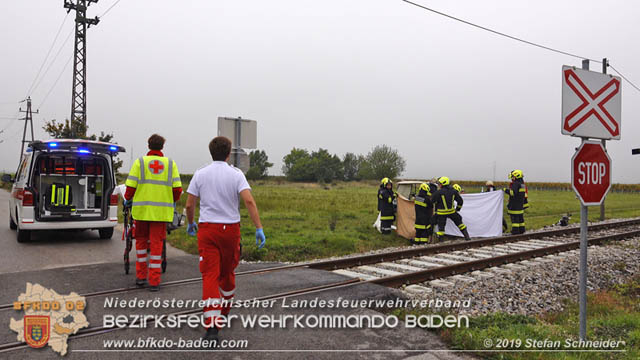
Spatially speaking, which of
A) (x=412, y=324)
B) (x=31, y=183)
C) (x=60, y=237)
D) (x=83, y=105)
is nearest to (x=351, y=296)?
(x=412, y=324)

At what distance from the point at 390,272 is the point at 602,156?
14.3ft

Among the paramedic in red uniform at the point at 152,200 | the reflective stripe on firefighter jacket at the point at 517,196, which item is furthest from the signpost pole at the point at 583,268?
the reflective stripe on firefighter jacket at the point at 517,196

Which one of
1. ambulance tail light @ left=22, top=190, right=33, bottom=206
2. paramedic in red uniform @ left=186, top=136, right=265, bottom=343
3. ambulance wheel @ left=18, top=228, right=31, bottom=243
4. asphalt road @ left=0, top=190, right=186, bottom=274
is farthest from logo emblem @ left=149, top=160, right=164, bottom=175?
ambulance wheel @ left=18, top=228, right=31, bottom=243

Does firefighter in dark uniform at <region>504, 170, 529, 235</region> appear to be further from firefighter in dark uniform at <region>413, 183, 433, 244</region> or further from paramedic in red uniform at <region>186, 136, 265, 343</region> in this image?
paramedic in red uniform at <region>186, 136, 265, 343</region>

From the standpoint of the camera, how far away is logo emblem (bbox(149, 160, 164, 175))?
19.5ft

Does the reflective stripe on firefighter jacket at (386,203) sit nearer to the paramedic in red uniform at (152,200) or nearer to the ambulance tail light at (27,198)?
the paramedic in red uniform at (152,200)

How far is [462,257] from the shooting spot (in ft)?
32.4

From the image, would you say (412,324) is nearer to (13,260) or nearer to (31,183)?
(13,260)

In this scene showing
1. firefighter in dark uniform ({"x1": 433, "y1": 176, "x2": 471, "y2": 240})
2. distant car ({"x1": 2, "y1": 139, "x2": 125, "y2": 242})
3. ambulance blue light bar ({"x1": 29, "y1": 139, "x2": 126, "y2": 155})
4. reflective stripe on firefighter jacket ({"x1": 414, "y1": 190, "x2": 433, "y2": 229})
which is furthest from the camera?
firefighter in dark uniform ({"x1": 433, "y1": 176, "x2": 471, "y2": 240})

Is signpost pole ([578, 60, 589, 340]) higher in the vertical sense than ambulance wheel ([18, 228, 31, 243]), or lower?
higher

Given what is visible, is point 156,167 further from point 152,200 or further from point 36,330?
point 36,330

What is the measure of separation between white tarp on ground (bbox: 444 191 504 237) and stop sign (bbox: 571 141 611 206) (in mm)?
9572

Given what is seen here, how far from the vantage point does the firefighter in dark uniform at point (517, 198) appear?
13.8 meters

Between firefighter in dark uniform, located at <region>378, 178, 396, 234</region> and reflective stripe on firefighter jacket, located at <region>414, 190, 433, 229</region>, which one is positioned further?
firefighter in dark uniform, located at <region>378, 178, 396, 234</region>
